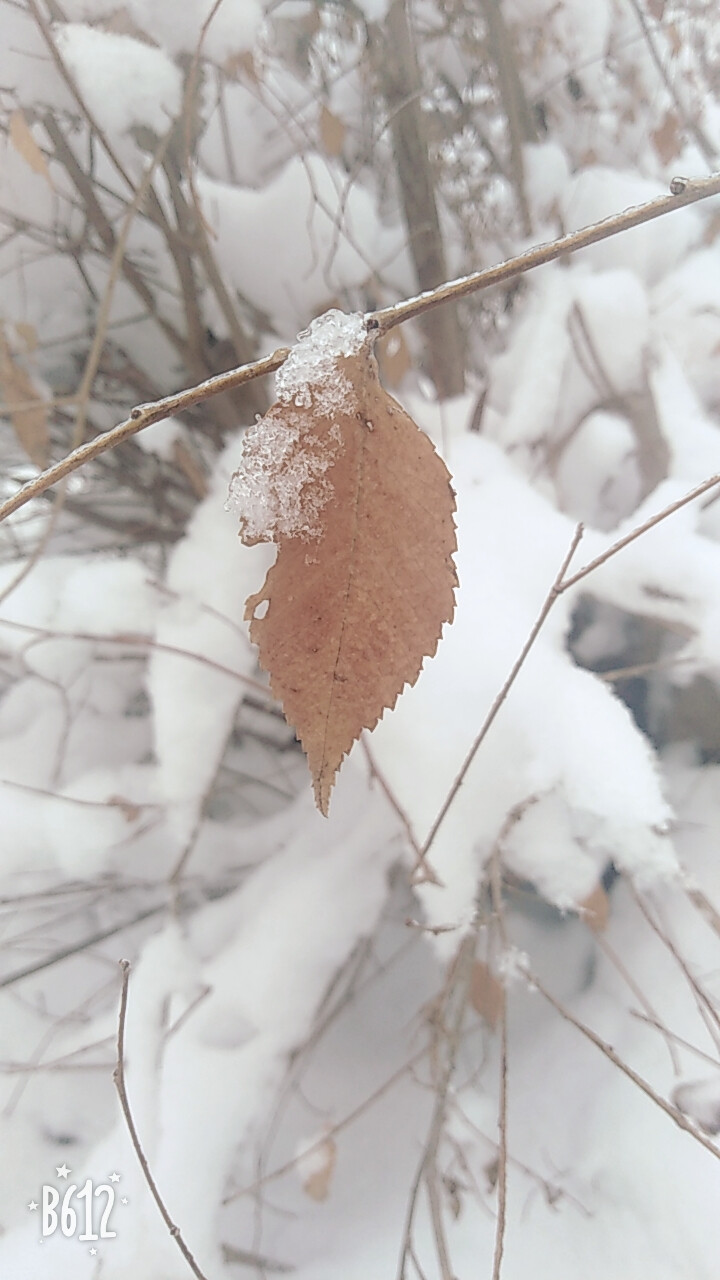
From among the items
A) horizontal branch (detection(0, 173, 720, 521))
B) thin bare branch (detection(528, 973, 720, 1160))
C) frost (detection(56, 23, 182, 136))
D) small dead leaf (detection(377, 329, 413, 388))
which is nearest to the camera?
horizontal branch (detection(0, 173, 720, 521))

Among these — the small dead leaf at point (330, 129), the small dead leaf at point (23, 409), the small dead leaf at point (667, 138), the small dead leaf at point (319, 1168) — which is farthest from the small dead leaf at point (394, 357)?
the small dead leaf at point (319, 1168)

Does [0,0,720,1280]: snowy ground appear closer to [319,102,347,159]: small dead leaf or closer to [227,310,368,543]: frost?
[319,102,347,159]: small dead leaf

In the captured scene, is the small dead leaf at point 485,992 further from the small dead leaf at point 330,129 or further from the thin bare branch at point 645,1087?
the small dead leaf at point 330,129

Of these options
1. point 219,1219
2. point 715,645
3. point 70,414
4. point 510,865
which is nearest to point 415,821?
point 510,865

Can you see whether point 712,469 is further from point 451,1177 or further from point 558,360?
point 451,1177

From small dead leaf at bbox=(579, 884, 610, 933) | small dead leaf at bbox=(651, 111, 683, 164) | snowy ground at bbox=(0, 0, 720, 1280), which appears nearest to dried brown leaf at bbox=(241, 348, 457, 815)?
snowy ground at bbox=(0, 0, 720, 1280)
